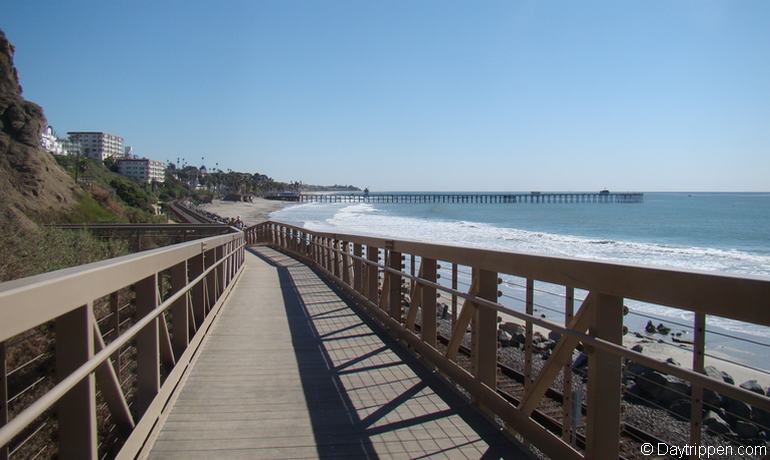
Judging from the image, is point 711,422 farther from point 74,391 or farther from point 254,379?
point 74,391

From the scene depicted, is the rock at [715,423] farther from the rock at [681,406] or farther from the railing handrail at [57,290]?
the railing handrail at [57,290]

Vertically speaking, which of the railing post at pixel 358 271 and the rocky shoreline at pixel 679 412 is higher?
the railing post at pixel 358 271

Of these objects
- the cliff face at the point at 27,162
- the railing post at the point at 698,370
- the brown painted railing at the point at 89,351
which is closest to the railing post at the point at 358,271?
the brown painted railing at the point at 89,351

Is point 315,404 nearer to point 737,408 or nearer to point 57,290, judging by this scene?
point 57,290

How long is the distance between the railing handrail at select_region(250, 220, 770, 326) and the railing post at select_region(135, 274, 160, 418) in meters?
2.24

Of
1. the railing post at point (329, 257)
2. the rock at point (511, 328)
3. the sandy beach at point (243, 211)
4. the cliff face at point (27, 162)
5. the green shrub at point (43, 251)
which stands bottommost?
the sandy beach at point (243, 211)

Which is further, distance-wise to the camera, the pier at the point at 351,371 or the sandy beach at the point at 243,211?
the sandy beach at the point at 243,211

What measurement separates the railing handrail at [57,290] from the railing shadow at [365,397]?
1.57 meters

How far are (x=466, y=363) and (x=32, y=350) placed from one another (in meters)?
3.71

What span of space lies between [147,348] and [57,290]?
1819mm

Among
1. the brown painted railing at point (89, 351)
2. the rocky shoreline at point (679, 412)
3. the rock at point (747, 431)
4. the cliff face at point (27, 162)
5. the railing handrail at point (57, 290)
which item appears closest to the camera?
the railing handrail at point (57, 290)

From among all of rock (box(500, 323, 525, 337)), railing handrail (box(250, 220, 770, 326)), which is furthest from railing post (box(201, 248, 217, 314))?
rock (box(500, 323, 525, 337))

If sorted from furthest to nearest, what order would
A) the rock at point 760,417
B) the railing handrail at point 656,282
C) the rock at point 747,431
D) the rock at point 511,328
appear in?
1. the rock at point 511,328
2. the rock at point 760,417
3. the rock at point 747,431
4. the railing handrail at point 656,282

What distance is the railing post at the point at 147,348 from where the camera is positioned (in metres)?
3.94
